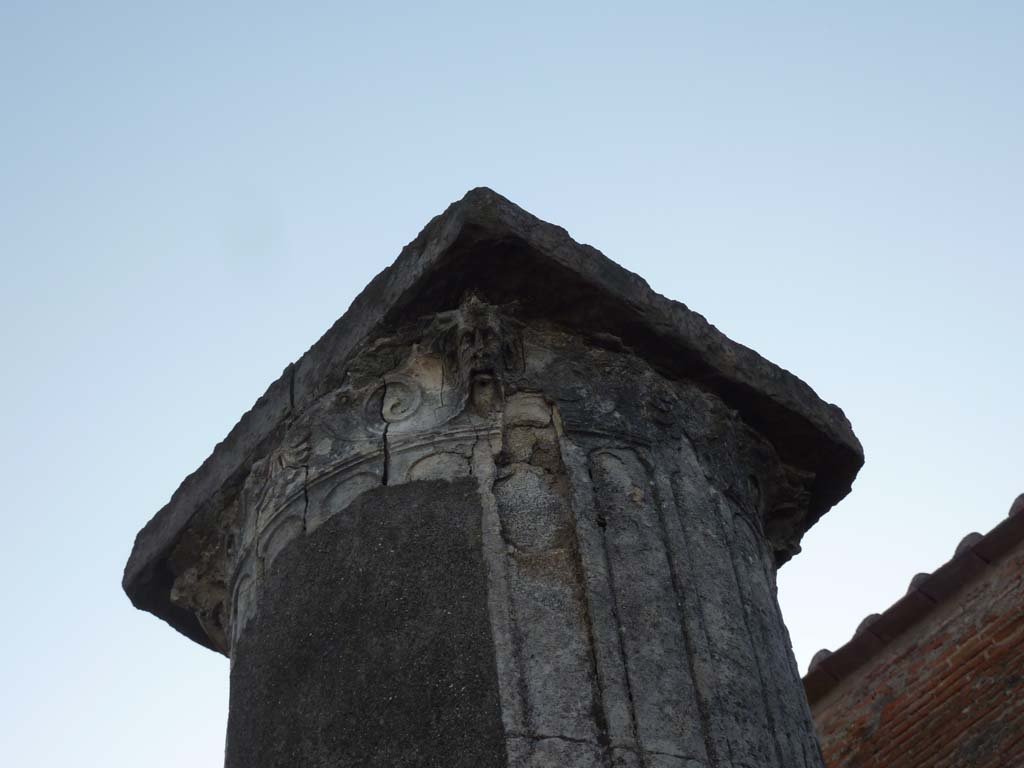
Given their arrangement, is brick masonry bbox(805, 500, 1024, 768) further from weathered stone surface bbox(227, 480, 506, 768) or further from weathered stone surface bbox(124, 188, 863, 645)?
weathered stone surface bbox(227, 480, 506, 768)

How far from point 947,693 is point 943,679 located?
0.08 meters

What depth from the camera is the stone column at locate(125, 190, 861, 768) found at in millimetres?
3902

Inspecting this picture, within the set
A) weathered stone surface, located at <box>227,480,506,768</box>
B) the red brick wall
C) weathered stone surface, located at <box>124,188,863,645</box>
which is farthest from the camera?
the red brick wall

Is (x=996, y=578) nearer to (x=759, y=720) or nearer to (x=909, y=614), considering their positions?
(x=909, y=614)

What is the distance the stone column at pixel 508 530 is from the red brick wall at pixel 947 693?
195cm

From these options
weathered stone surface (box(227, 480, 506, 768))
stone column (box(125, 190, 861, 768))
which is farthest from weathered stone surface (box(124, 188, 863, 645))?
weathered stone surface (box(227, 480, 506, 768))

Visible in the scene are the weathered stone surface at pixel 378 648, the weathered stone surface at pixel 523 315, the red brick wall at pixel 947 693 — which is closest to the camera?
the weathered stone surface at pixel 378 648

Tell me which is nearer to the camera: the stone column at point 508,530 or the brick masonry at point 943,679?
the stone column at point 508,530

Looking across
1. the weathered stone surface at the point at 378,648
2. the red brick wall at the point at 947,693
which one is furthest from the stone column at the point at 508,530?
the red brick wall at the point at 947,693

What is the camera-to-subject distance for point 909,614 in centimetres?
757

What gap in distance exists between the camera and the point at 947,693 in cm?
721

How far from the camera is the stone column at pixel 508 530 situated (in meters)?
3.90

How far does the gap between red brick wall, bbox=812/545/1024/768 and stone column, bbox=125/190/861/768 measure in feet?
6.40

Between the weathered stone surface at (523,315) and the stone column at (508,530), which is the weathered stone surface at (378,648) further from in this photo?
the weathered stone surface at (523,315)
